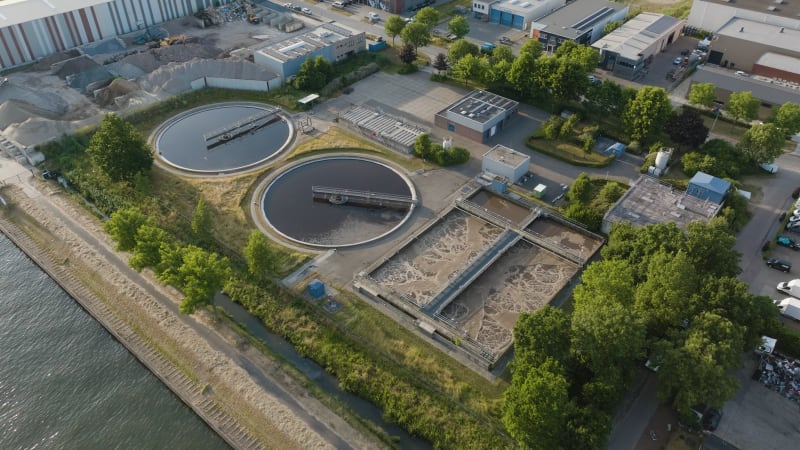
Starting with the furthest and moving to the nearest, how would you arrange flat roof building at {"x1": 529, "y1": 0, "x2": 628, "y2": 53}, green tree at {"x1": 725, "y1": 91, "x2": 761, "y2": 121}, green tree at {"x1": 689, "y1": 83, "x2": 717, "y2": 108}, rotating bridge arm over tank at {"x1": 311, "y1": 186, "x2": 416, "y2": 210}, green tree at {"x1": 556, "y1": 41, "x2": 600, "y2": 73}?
1. flat roof building at {"x1": 529, "y1": 0, "x2": 628, "y2": 53}
2. green tree at {"x1": 556, "y1": 41, "x2": 600, "y2": 73}
3. green tree at {"x1": 689, "y1": 83, "x2": 717, "y2": 108}
4. green tree at {"x1": 725, "y1": 91, "x2": 761, "y2": 121}
5. rotating bridge arm over tank at {"x1": 311, "y1": 186, "x2": 416, "y2": 210}

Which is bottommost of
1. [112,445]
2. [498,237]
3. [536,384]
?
[112,445]

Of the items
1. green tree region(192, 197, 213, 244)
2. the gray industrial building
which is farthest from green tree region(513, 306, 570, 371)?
the gray industrial building

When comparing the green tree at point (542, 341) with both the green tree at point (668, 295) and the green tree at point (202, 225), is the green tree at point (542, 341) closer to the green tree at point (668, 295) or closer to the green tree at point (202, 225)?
the green tree at point (668, 295)

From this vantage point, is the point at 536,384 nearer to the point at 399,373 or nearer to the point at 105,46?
the point at 399,373

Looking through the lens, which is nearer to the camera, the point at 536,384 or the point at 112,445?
the point at 536,384

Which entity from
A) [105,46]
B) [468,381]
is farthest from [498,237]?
[105,46]

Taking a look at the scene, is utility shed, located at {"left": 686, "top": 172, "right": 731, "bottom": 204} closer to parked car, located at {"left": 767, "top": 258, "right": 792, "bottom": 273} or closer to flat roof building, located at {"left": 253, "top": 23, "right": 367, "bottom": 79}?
parked car, located at {"left": 767, "top": 258, "right": 792, "bottom": 273}

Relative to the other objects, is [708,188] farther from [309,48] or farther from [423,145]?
[309,48]
